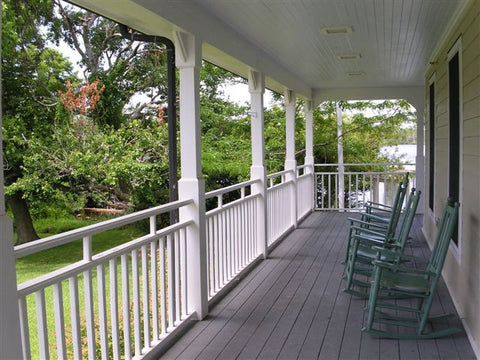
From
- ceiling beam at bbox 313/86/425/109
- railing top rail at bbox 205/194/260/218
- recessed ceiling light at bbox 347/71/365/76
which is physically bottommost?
railing top rail at bbox 205/194/260/218

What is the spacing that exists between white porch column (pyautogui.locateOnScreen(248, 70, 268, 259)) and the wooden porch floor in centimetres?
38

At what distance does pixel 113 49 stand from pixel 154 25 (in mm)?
8309

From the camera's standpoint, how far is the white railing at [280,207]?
693 centimetres

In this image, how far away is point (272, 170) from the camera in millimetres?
14578

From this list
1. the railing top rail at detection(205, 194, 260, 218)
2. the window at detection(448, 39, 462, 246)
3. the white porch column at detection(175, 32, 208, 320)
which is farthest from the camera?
the window at detection(448, 39, 462, 246)

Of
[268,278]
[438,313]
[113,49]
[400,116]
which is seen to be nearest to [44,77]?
[113,49]

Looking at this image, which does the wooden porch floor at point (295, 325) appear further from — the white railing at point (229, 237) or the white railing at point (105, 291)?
the white railing at point (105, 291)

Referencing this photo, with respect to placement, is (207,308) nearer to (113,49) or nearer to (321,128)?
(113,49)

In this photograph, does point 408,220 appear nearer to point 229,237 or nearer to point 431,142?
point 229,237

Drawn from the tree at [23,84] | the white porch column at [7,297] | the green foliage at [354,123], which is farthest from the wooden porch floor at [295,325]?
the green foliage at [354,123]

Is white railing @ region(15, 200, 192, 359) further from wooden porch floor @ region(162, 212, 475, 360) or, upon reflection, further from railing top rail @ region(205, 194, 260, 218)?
railing top rail @ region(205, 194, 260, 218)

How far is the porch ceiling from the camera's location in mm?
3670

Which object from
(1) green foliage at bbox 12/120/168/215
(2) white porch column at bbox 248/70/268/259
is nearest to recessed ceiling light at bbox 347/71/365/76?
(2) white porch column at bbox 248/70/268/259

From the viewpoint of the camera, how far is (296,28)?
15.7 feet
